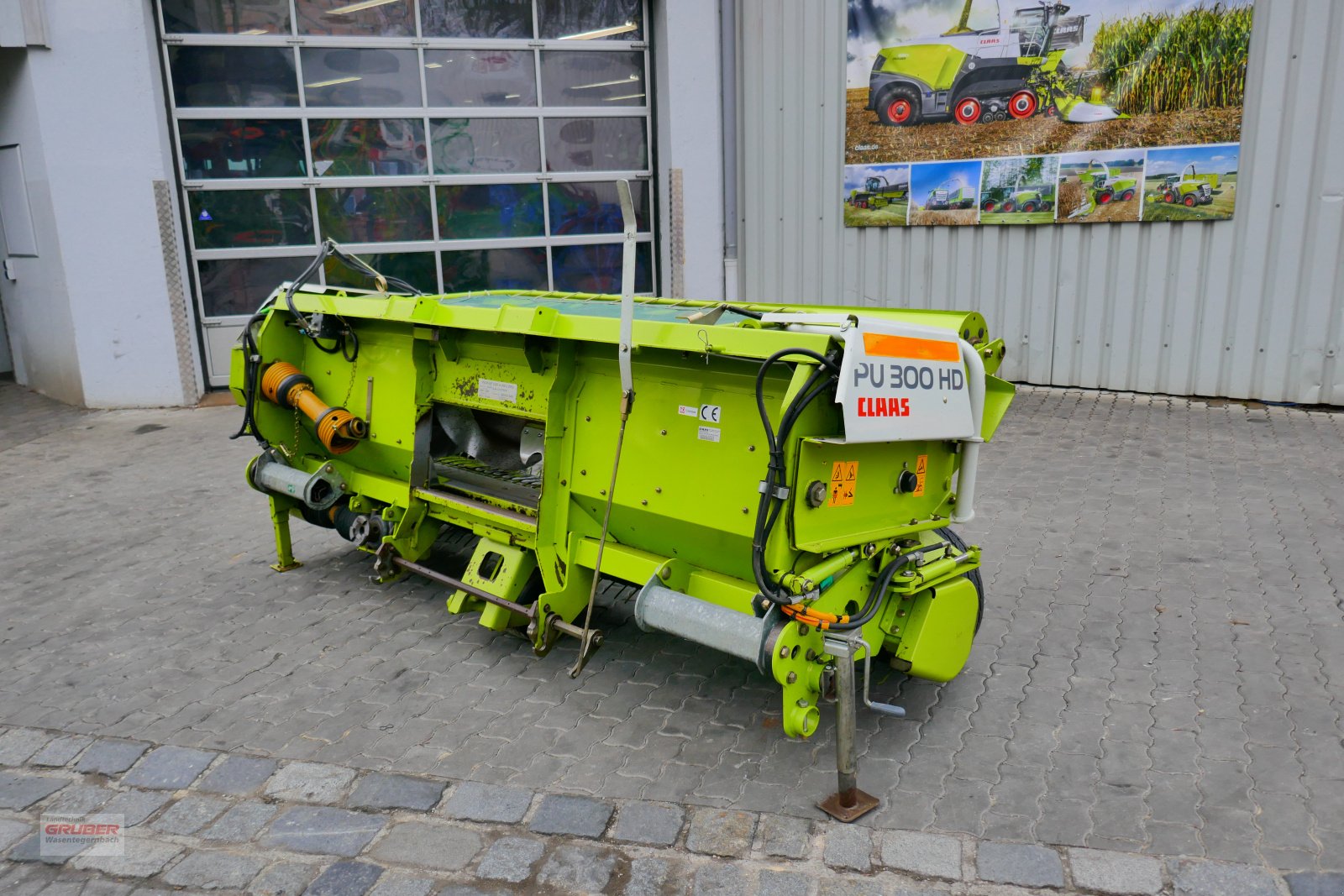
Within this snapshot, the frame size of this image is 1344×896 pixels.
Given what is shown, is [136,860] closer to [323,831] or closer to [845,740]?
[323,831]

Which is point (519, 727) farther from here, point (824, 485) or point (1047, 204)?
point (1047, 204)

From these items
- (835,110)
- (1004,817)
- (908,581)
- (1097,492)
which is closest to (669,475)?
(908,581)

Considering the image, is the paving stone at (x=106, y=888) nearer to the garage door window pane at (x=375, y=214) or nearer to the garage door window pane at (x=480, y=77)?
the garage door window pane at (x=375, y=214)

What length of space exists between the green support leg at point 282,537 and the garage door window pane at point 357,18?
5908mm

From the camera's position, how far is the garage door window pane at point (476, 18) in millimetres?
9469

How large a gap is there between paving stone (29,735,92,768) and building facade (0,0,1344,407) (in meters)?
6.33

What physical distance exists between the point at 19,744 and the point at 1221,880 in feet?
13.1

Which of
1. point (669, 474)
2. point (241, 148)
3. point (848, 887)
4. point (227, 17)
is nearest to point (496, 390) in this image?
point (669, 474)

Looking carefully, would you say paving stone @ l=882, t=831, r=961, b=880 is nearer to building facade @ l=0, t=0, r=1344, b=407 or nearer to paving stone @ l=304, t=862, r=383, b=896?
paving stone @ l=304, t=862, r=383, b=896

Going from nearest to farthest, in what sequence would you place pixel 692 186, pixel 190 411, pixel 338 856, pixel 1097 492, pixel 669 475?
pixel 338 856 < pixel 669 475 < pixel 1097 492 < pixel 190 411 < pixel 692 186

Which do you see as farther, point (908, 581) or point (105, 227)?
point (105, 227)

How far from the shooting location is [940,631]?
11.6 feet

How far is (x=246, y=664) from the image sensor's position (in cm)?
416

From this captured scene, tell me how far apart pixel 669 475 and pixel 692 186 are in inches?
280
